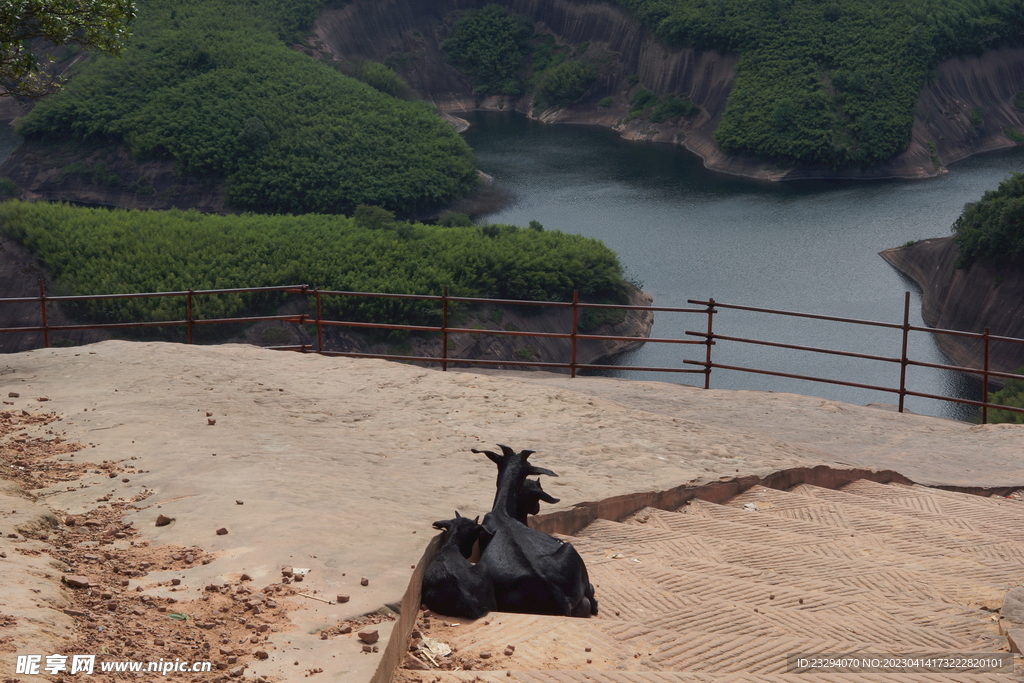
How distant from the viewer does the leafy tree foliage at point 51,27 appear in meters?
11.9

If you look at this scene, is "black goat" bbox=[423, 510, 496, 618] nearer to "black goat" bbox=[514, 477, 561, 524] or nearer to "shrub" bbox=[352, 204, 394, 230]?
"black goat" bbox=[514, 477, 561, 524]

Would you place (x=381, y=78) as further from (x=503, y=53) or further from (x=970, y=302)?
(x=970, y=302)

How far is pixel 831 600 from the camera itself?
6160mm

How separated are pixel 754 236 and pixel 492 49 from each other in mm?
40471

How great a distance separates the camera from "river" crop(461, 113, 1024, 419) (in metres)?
36.1

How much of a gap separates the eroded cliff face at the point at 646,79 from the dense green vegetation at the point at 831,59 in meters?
0.98

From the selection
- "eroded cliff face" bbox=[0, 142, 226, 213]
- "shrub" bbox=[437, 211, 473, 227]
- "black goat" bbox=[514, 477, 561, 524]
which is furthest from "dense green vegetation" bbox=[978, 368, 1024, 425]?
"eroded cliff face" bbox=[0, 142, 226, 213]

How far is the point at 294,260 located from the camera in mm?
45062

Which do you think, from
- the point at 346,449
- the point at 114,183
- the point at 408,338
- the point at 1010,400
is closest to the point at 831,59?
the point at 408,338

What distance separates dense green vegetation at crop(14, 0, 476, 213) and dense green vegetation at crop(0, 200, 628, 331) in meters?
11.8

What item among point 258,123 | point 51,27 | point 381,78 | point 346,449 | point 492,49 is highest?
point 492,49

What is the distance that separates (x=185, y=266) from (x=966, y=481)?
124 feet

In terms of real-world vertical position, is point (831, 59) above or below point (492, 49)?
below

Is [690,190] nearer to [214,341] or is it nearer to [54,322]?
[214,341]
